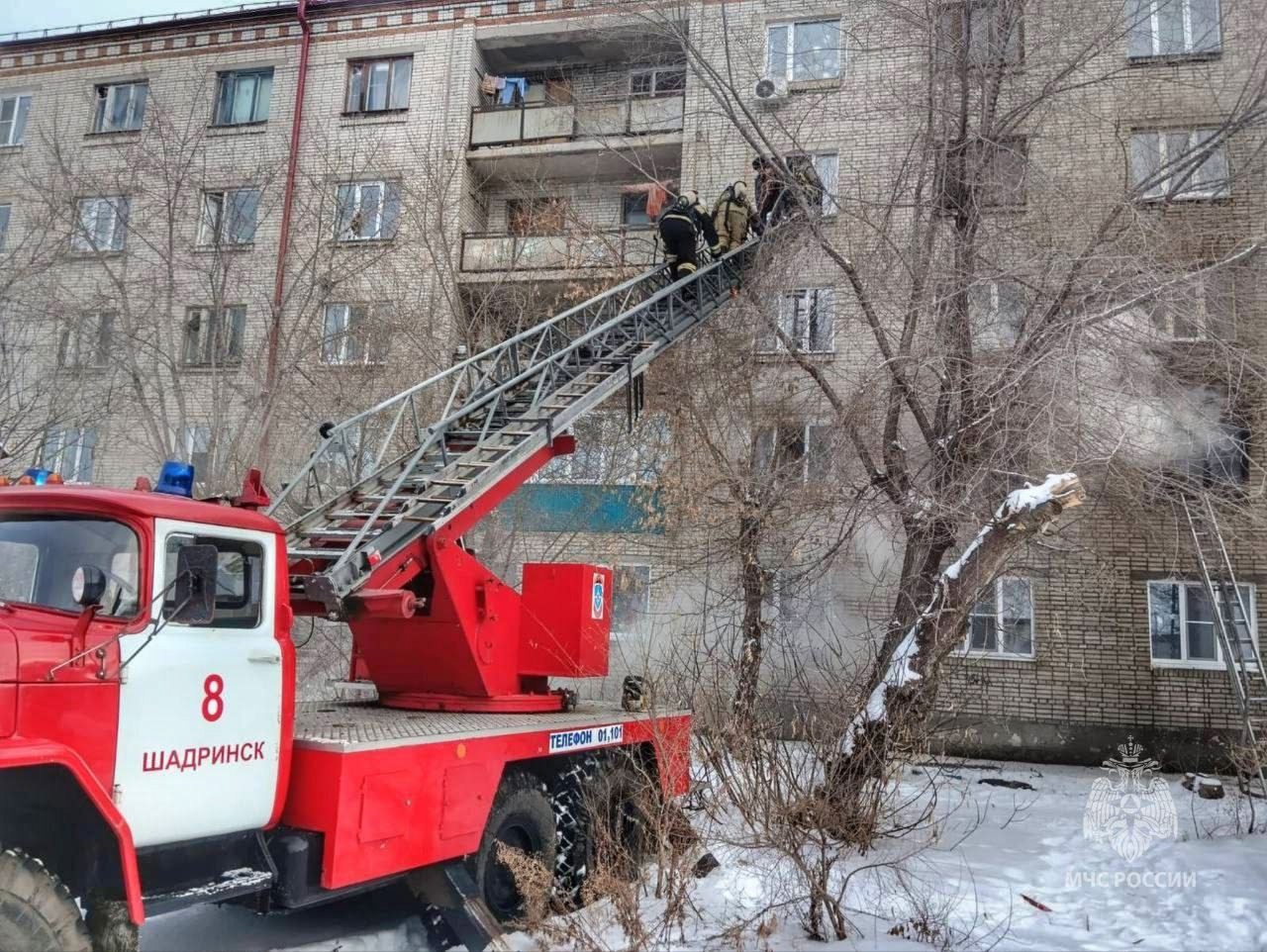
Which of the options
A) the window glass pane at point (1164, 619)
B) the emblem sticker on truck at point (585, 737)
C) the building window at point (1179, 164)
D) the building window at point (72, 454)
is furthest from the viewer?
→ the building window at point (72, 454)

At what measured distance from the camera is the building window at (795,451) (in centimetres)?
934

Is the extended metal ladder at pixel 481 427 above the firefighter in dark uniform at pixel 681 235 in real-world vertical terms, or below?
below

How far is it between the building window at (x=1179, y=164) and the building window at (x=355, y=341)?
29.8ft

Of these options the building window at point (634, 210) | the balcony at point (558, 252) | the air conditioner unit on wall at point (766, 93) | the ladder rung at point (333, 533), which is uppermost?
the building window at point (634, 210)

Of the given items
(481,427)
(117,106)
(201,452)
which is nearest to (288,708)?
(481,427)

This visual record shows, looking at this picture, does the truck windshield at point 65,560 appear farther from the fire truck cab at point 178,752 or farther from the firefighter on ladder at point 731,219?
the firefighter on ladder at point 731,219

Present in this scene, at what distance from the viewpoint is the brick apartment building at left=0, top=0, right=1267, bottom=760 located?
8.67 m

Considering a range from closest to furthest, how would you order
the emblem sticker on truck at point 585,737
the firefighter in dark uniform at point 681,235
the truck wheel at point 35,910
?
the truck wheel at point 35,910 < the emblem sticker on truck at point 585,737 < the firefighter in dark uniform at point 681,235

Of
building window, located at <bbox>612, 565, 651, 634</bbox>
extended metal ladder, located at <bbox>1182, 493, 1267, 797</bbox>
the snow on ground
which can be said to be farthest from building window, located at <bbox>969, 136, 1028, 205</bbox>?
building window, located at <bbox>612, 565, 651, 634</bbox>

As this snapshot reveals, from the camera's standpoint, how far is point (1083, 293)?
738 cm

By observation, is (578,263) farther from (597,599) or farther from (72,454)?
(72,454)

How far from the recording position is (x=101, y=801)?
3531mm

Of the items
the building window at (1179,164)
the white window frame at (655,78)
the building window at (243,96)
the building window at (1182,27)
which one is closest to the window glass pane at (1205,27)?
the building window at (1182,27)

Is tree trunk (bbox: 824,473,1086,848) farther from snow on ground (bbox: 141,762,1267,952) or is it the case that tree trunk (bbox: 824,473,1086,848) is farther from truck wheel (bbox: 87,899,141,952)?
truck wheel (bbox: 87,899,141,952)
